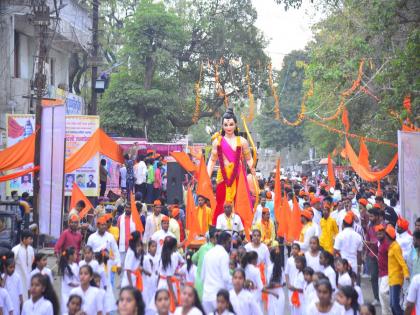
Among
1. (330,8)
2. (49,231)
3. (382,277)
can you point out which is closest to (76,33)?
(330,8)

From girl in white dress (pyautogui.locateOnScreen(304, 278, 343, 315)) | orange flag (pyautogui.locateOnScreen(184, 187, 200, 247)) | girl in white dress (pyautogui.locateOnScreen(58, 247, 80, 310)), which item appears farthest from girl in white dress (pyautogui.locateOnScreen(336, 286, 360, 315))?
orange flag (pyautogui.locateOnScreen(184, 187, 200, 247))

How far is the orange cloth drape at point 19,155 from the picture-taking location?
18328 mm

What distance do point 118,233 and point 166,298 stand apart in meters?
8.28

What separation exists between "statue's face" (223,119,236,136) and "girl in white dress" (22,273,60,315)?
8447 mm

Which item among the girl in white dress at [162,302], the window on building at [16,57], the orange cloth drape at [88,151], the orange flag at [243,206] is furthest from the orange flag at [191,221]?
the window on building at [16,57]

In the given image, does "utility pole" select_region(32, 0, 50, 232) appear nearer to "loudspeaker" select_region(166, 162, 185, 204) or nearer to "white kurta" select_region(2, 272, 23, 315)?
"loudspeaker" select_region(166, 162, 185, 204)

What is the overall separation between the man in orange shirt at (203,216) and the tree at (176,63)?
18.8 m

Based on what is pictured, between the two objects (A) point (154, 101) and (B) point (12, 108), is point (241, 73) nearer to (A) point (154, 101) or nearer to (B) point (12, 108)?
(A) point (154, 101)

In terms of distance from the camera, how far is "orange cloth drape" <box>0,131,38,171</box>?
18.3 meters

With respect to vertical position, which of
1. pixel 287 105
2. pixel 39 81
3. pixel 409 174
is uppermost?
pixel 39 81

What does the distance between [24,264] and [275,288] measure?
3.53 meters

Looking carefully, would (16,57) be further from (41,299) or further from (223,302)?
(223,302)

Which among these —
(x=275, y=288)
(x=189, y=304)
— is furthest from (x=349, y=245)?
(x=189, y=304)

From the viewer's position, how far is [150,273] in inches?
475
